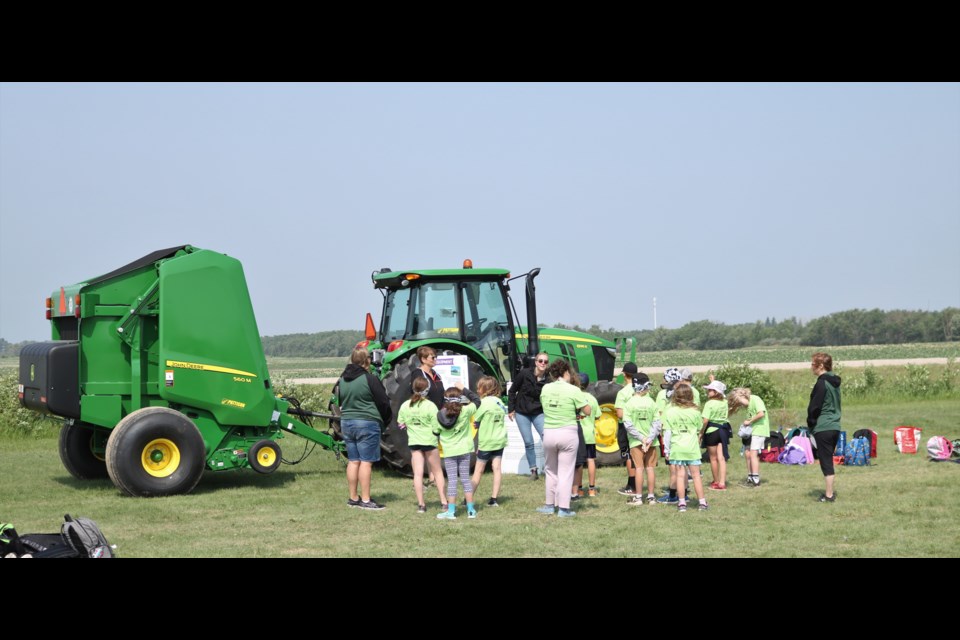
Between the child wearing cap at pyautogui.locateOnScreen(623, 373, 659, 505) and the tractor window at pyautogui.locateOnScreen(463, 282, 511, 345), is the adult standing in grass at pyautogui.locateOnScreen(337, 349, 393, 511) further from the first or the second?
the tractor window at pyautogui.locateOnScreen(463, 282, 511, 345)

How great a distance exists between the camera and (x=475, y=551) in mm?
7633

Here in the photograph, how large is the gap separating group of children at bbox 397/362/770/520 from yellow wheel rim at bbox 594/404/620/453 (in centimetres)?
196

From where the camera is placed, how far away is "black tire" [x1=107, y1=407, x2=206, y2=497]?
33.6 ft

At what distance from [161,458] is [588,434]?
4.78m

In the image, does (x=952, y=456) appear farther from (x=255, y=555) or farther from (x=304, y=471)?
(x=255, y=555)

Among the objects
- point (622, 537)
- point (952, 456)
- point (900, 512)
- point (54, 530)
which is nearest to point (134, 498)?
point (54, 530)

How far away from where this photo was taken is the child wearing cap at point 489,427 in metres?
9.72

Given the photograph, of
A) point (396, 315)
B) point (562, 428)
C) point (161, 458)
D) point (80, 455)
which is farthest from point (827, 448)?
point (80, 455)

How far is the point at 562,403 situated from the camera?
29.8 ft

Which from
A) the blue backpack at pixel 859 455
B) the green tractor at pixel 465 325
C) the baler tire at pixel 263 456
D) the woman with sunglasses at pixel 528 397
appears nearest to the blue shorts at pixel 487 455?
the woman with sunglasses at pixel 528 397

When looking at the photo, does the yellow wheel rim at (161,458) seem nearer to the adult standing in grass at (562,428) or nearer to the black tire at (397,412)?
the black tire at (397,412)

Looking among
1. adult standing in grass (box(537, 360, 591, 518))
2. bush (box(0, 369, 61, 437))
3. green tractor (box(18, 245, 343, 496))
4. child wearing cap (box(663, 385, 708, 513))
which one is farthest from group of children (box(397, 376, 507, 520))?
bush (box(0, 369, 61, 437))

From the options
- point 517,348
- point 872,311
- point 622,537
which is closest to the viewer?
point 622,537

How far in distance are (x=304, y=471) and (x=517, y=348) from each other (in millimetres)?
3417
